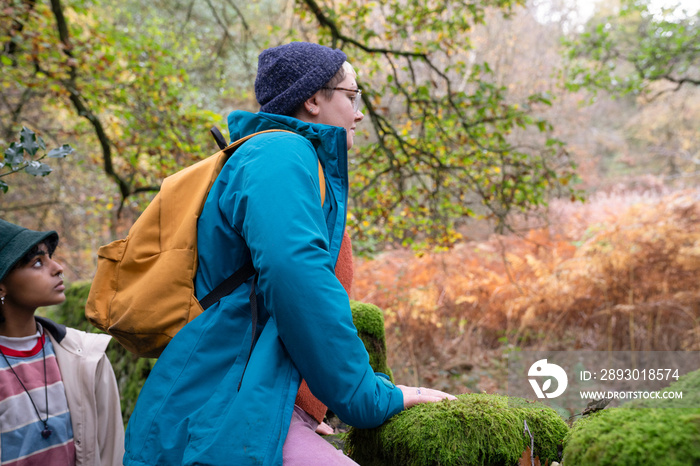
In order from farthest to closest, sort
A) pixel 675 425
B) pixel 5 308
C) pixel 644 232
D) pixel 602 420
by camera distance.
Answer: pixel 644 232 < pixel 5 308 < pixel 602 420 < pixel 675 425

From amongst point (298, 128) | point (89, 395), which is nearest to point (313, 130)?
point (298, 128)

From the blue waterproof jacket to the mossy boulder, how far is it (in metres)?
0.54

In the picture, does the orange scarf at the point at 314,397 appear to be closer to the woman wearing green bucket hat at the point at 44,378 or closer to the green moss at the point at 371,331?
the green moss at the point at 371,331

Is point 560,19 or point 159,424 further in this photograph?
point 560,19

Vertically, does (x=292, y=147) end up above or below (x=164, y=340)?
above

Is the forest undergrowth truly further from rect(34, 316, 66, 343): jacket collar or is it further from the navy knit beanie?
the navy knit beanie

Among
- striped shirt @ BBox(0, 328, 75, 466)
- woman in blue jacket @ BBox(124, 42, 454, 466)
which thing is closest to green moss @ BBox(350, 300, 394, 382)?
woman in blue jacket @ BBox(124, 42, 454, 466)

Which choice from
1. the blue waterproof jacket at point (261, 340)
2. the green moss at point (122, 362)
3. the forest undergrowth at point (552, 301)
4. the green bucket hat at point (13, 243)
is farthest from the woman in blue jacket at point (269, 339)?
the forest undergrowth at point (552, 301)

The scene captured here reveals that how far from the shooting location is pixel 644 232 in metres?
8.00

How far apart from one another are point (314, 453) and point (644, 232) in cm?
846

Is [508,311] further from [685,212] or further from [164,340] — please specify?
[164,340]

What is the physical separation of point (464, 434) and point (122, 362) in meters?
3.92

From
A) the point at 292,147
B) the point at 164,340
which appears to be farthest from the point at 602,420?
the point at 164,340

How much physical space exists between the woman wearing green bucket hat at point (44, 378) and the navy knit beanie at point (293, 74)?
155 cm
